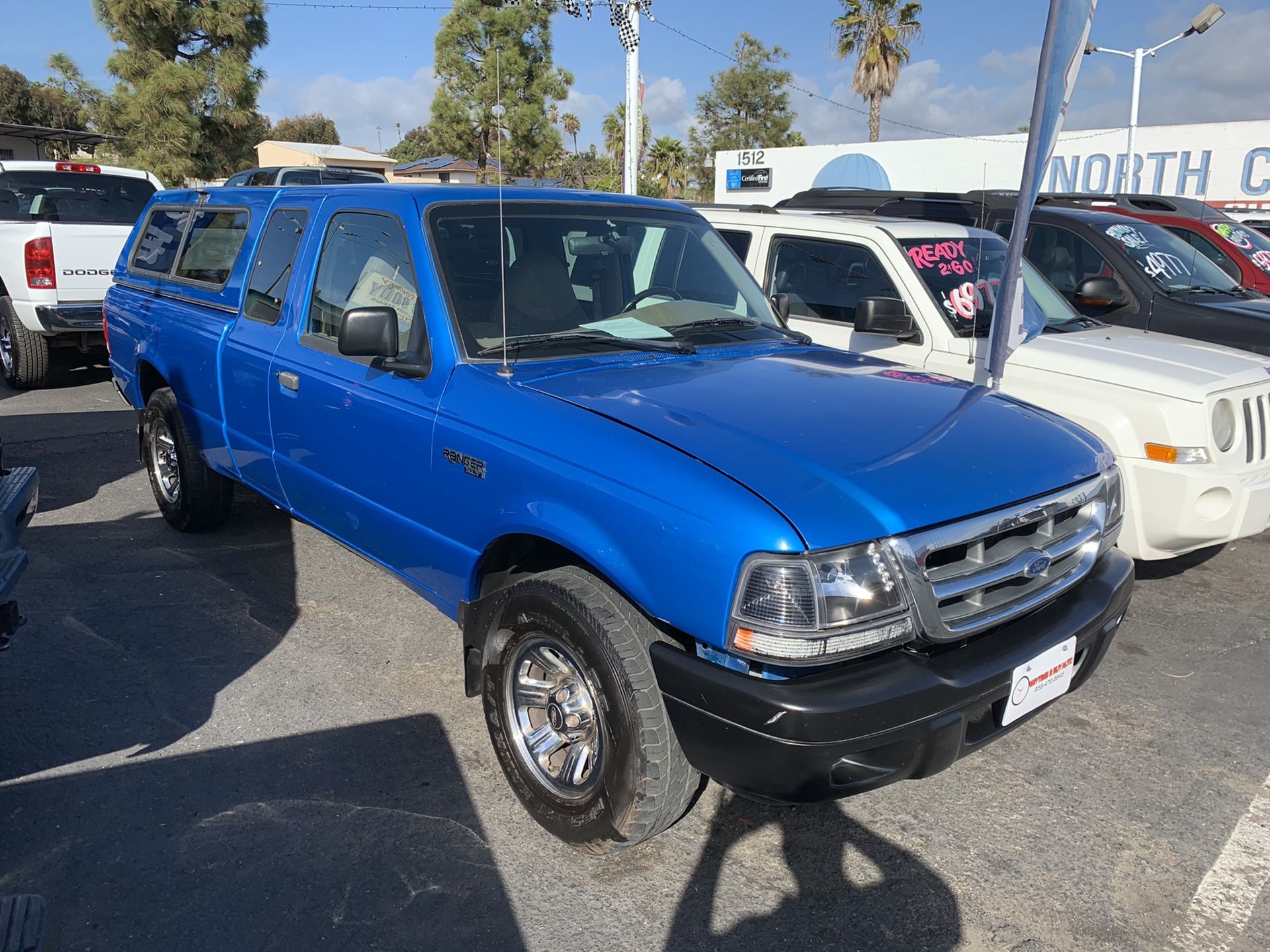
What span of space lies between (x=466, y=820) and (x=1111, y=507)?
233 centimetres

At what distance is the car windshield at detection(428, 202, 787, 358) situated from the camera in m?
3.32

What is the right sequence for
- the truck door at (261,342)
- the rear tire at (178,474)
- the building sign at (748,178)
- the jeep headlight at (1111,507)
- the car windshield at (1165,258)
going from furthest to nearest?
the building sign at (748,178) → the car windshield at (1165,258) → the rear tire at (178,474) → the truck door at (261,342) → the jeep headlight at (1111,507)

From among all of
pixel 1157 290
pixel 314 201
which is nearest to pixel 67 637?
pixel 314 201

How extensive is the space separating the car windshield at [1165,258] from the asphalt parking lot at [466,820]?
347 centimetres

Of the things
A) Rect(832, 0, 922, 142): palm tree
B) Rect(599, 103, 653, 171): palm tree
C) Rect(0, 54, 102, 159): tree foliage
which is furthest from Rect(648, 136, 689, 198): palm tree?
Rect(0, 54, 102, 159): tree foliage

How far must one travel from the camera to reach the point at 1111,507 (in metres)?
3.09

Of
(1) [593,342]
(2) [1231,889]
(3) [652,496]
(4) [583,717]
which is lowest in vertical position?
(2) [1231,889]

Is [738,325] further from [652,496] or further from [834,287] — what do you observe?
[834,287]

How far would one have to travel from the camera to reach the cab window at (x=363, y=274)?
3408 millimetres

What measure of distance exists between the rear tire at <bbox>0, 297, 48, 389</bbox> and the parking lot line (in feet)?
32.7

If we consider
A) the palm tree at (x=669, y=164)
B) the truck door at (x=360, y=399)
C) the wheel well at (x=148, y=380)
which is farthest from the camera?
the palm tree at (x=669, y=164)

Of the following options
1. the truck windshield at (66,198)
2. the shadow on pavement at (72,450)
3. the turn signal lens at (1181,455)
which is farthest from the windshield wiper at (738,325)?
the truck windshield at (66,198)

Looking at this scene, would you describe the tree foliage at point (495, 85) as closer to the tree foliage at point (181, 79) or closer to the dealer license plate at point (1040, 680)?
the tree foliage at point (181, 79)

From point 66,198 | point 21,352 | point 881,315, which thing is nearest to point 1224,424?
point 881,315
